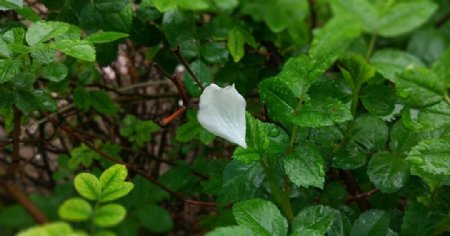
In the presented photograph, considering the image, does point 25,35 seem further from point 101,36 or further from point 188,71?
point 188,71

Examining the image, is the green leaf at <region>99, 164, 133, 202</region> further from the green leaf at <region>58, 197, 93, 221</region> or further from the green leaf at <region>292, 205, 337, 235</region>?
the green leaf at <region>292, 205, 337, 235</region>

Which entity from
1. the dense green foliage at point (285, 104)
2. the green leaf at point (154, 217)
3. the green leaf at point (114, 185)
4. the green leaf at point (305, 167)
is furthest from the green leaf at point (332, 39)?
the green leaf at point (154, 217)

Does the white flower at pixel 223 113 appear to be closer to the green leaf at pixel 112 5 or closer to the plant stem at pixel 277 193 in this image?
the plant stem at pixel 277 193

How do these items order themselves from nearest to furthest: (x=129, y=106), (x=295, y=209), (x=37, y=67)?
1. (x=295, y=209)
2. (x=37, y=67)
3. (x=129, y=106)

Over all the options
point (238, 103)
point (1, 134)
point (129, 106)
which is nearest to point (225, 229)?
point (238, 103)

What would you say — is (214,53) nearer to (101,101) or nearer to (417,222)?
(101,101)

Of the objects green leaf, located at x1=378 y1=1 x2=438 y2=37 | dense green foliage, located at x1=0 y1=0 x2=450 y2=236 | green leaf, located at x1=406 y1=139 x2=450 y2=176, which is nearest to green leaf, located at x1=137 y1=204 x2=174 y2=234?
dense green foliage, located at x1=0 y1=0 x2=450 y2=236
